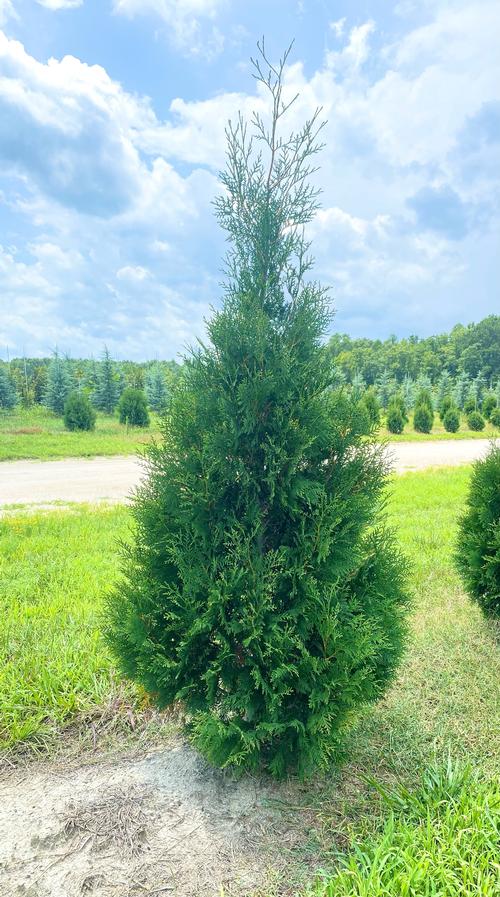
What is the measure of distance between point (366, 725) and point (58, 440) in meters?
18.0

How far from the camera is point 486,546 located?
4.60 m

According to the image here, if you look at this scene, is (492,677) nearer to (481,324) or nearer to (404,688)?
(404,688)

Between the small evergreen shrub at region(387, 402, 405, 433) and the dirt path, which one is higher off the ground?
the small evergreen shrub at region(387, 402, 405, 433)

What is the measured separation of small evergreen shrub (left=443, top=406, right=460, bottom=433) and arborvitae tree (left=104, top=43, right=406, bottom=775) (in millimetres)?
32922

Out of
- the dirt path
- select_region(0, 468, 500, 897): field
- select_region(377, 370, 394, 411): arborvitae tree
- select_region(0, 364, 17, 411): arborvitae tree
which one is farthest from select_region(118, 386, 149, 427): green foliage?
select_region(377, 370, 394, 411): arborvitae tree

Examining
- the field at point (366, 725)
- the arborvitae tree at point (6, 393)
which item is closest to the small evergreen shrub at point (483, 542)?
the field at point (366, 725)

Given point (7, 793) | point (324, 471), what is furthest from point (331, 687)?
point (7, 793)

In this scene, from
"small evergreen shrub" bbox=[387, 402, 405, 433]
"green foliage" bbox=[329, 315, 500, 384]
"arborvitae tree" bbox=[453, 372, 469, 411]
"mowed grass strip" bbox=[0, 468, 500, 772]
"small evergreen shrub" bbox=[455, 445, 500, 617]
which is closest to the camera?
"mowed grass strip" bbox=[0, 468, 500, 772]

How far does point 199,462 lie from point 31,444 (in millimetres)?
17374

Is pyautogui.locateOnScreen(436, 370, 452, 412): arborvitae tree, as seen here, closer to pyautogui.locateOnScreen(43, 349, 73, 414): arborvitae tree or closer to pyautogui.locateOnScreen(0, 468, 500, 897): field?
pyautogui.locateOnScreen(43, 349, 73, 414): arborvitae tree

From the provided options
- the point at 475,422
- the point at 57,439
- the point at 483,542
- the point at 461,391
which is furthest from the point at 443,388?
the point at 483,542

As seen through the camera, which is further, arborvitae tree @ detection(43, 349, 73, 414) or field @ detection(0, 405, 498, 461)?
arborvitae tree @ detection(43, 349, 73, 414)

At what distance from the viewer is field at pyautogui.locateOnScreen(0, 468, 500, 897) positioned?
209 cm

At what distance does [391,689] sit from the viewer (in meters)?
3.37
